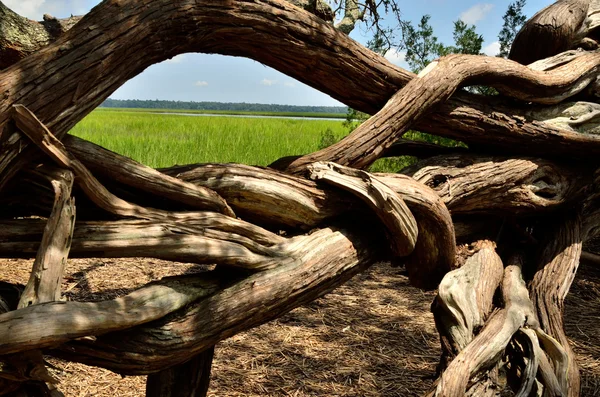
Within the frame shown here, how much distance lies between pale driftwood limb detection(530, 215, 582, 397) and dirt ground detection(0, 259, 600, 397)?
0.64 metres

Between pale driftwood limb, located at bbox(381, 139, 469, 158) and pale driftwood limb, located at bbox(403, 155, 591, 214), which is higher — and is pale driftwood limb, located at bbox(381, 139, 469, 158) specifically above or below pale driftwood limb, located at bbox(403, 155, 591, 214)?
above

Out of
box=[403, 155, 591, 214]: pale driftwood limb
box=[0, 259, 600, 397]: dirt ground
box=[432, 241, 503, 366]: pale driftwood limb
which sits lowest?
box=[0, 259, 600, 397]: dirt ground

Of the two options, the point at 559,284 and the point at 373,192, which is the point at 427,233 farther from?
the point at 559,284

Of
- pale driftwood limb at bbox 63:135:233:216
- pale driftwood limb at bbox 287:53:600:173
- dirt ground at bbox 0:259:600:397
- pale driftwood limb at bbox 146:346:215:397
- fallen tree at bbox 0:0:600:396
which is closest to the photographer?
fallen tree at bbox 0:0:600:396

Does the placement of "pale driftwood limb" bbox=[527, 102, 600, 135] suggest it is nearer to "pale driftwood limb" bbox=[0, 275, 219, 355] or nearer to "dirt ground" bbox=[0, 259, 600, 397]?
"dirt ground" bbox=[0, 259, 600, 397]

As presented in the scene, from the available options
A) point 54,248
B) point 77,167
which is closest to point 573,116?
point 77,167

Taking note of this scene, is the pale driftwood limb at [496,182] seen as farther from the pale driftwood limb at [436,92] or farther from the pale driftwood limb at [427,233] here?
the pale driftwood limb at [436,92]

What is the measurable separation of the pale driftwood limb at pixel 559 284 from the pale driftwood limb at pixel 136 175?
5.32 ft

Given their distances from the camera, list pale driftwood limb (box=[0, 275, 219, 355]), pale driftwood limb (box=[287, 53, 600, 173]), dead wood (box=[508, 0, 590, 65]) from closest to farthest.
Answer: pale driftwood limb (box=[0, 275, 219, 355])
pale driftwood limb (box=[287, 53, 600, 173])
dead wood (box=[508, 0, 590, 65])

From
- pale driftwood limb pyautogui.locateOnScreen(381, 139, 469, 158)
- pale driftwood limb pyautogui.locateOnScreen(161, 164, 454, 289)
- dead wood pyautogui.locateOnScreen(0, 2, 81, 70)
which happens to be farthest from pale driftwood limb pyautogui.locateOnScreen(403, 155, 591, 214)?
dead wood pyautogui.locateOnScreen(0, 2, 81, 70)

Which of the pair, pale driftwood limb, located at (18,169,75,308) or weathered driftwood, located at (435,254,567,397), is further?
weathered driftwood, located at (435,254,567,397)

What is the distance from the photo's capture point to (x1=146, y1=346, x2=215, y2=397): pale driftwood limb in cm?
236

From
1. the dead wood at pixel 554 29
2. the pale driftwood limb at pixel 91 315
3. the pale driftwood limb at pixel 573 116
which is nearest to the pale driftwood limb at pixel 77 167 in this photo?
the pale driftwood limb at pixel 91 315

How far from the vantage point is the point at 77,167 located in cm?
186
